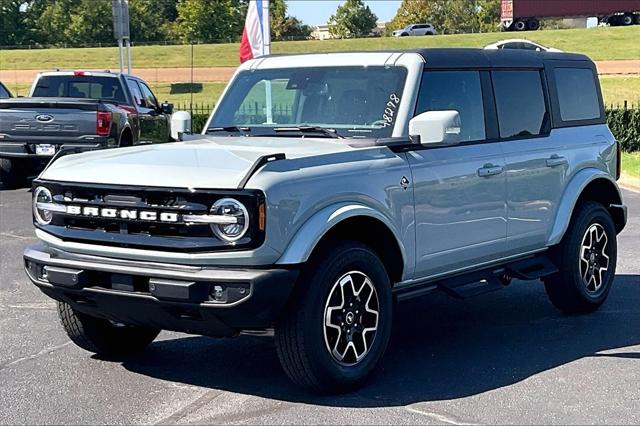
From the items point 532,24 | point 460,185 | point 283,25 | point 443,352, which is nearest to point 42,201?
point 460,185

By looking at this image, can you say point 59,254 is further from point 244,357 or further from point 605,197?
point 605,197

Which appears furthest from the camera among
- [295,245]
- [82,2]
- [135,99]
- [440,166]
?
[82,2]

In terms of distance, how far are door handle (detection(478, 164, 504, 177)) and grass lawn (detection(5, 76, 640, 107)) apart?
3478cm

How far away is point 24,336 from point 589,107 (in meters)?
4.70

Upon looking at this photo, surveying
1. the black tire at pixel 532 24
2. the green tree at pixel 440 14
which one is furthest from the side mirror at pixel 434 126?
the green tree at pixel 440 14

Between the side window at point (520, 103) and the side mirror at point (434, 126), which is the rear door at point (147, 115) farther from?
the side mirror at point (434, 126)

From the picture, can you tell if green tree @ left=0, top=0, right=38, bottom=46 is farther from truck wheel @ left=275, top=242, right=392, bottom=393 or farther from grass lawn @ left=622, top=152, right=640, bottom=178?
truck wheel @ left=275, top=242, right=392, bottom=393

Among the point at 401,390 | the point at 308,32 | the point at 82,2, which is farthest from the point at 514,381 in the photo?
the point at 308,32

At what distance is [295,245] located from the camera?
16.3 feet

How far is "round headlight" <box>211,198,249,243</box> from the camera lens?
4.84m

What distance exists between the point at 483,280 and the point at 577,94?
205cm

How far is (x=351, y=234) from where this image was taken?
5562 millimetres

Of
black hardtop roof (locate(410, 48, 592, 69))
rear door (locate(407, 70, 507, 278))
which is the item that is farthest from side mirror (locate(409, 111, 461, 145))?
black hardtop roof (locate(410, 48, 592, 69))

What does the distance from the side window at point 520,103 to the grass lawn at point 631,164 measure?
1130 cm
